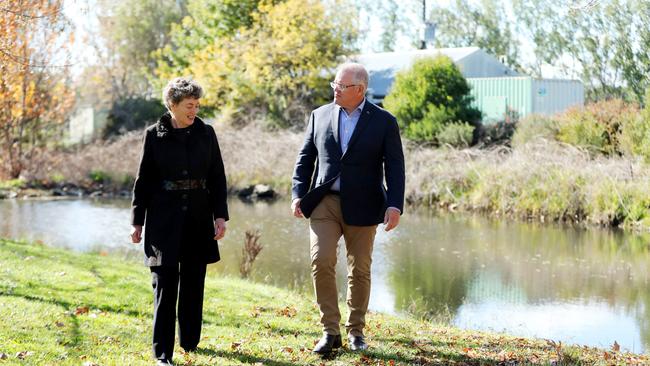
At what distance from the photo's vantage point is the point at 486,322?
37.8 ft

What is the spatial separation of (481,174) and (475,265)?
364 inches

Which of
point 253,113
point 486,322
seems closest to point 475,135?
point 253,113

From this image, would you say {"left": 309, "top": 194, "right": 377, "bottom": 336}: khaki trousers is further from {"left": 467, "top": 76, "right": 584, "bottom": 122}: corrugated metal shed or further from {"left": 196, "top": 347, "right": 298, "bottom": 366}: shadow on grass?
{"left": 467, "top": 76, "right": 584, "bottom": 122}: corrugated metal shed

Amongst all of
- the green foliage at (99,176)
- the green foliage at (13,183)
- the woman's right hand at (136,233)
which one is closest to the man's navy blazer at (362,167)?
the woman's right hand at (136,233)

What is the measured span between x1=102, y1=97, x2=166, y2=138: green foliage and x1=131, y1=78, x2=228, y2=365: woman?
3207 cm

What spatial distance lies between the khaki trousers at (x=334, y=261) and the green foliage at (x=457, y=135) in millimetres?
22265

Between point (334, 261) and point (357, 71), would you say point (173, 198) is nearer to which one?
point (334, 261)

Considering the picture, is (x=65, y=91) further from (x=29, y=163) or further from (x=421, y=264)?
(x=421, y=264)

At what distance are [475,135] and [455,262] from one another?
13985mm

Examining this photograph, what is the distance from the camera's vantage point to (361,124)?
6.71 metres

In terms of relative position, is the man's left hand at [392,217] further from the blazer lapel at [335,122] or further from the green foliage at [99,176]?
the green foliage at [99,176]

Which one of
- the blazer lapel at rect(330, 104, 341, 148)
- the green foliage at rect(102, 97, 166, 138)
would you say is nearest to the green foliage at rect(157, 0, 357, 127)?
the green foliage at rect(102, 97, 166, 138)

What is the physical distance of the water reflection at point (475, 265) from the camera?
469 inches

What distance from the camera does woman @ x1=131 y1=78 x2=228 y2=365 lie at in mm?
6164
